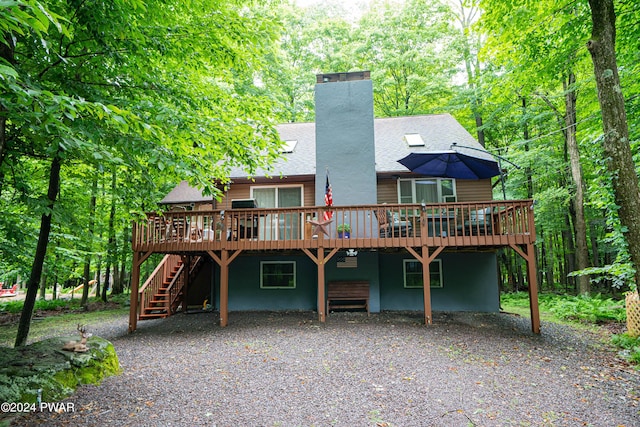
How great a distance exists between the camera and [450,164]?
9.84 metres

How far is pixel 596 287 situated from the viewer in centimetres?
1920

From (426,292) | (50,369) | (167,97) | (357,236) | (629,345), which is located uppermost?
(167,97)

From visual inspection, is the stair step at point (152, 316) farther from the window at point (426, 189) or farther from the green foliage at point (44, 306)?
the window at point (426, 189)

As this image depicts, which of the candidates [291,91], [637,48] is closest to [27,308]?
[637,48]

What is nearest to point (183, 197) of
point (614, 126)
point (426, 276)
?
point (426, 276)

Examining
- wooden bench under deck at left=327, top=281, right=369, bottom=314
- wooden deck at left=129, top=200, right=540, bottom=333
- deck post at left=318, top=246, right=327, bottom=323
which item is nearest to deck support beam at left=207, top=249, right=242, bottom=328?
wooden deck at left=129, top=200, right=540, bottom=333

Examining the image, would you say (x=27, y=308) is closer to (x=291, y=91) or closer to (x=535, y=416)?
(x=535, y=416)

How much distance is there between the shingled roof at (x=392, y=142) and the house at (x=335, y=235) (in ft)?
0.28

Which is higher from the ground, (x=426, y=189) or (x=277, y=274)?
(x=426, y=189)

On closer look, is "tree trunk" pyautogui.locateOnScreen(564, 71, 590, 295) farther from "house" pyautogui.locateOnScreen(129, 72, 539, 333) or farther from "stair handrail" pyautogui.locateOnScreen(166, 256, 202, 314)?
"stair handrail" pyautogui.locateOnScreen(166, 256, 202, 314)

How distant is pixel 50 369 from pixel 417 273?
963 cm

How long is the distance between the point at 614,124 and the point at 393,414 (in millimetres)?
4598

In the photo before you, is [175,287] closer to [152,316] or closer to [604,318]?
[152,316]

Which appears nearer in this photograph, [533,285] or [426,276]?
[533,285]
